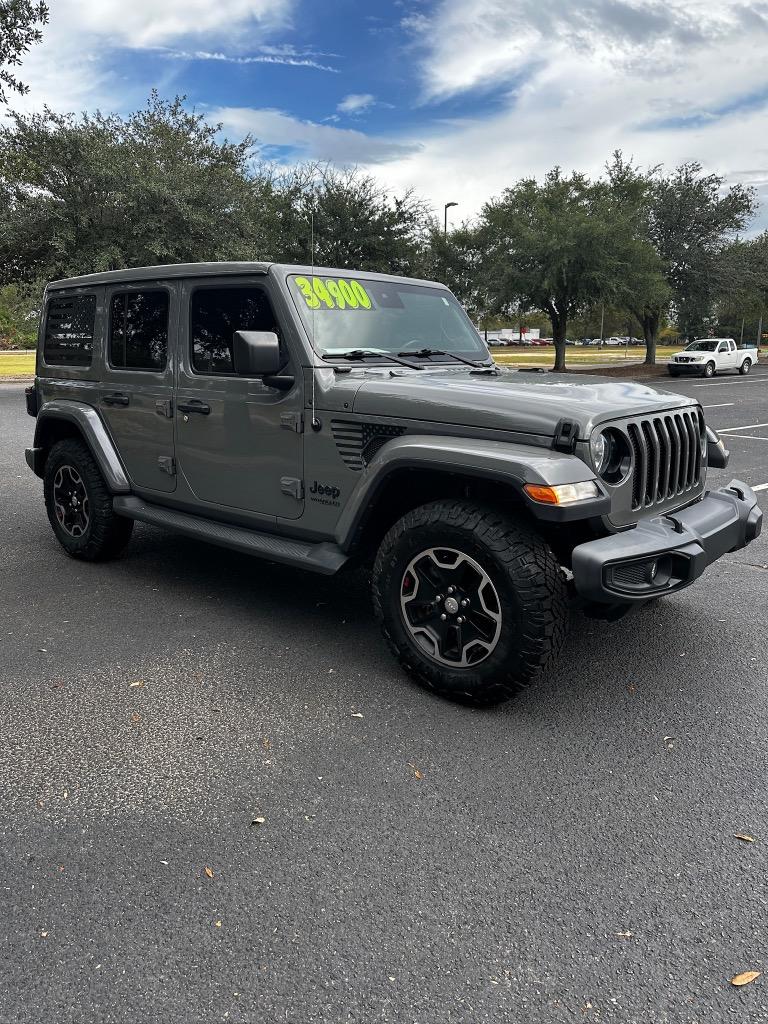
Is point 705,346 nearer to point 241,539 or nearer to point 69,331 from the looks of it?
point 69,331

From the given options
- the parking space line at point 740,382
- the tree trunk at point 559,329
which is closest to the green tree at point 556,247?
the tree trunk at point 559,329

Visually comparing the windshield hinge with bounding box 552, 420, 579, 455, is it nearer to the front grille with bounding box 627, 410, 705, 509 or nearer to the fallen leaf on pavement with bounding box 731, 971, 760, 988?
→ the front grille with bounding box 627, 410, 705, 509

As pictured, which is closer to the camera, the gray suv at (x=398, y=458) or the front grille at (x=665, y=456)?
the gray suv at (x=398, y=458)

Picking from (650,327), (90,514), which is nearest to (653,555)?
(90,514)

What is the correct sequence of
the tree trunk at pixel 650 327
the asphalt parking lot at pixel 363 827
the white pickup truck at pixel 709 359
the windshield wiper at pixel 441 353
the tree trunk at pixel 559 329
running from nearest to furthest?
the asphalt parking lot at pixel 363 827 → the windshield wiper at pixel 441 353 → the tree trunk at pixel 559 329 → the white pickup truck at pixel 709 359 → the tree trunk at pixel 650 327

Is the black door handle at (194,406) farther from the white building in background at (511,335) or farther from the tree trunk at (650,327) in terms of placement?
the white building in background at (511,335)

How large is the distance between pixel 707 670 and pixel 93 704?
2823mm

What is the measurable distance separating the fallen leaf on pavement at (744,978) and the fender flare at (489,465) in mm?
1492

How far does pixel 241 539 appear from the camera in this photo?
167 inches

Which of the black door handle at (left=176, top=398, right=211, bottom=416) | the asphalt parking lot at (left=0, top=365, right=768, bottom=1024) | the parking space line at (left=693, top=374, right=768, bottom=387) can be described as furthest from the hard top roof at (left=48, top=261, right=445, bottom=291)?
the parking space line at (left=693, top=374, right=768, bottom=387)

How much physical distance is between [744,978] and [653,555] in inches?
59.7

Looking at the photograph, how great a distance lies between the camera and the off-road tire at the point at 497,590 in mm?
3104

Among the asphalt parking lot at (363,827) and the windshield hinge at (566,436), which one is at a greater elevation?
the windshield hinge at (566,436)

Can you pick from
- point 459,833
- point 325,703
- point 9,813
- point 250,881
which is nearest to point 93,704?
point 9,813
